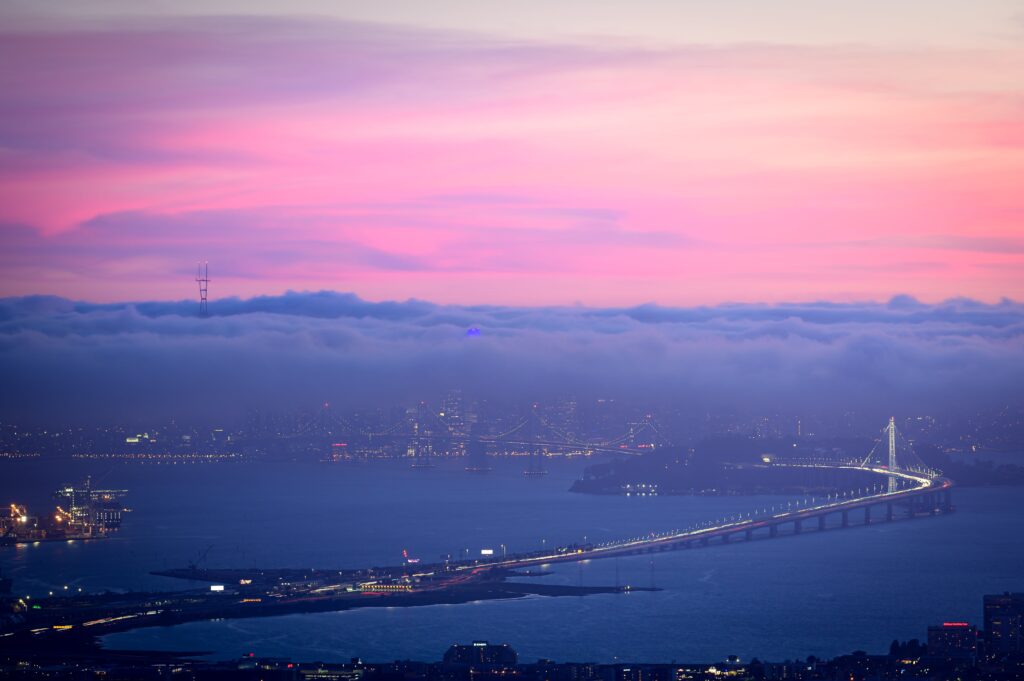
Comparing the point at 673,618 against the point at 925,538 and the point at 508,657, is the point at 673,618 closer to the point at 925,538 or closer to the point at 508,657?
the point at 508,657

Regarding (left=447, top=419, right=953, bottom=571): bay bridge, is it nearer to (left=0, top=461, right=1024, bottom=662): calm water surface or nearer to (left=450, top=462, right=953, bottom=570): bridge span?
(left=450, top=462, right=953, bottom=570): bridge span

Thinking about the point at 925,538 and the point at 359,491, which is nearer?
the point at 925,538

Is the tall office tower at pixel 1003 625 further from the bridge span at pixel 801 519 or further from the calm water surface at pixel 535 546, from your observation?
the bridge span at pixel 801 519

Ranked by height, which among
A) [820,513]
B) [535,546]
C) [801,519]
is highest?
[820,513]

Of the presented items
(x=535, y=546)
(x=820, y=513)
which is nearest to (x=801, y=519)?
(x=820, y=513)

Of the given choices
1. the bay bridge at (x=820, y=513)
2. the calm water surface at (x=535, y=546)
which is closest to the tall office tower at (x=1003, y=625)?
the calm water surface at (x=535, y=546)

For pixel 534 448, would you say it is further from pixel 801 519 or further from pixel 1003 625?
pixel 1003 625

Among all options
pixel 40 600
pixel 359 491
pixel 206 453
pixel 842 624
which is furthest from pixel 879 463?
pixel 40 600
